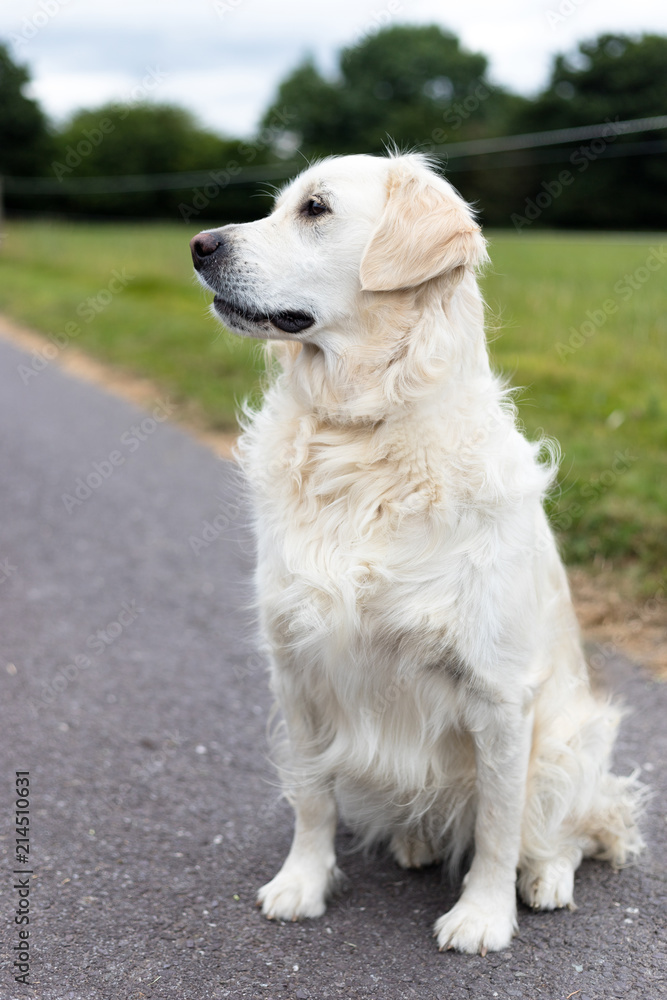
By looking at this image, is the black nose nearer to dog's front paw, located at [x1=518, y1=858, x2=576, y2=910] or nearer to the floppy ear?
the floppy ear

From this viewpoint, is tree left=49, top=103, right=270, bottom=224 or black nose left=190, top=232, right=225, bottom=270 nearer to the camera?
black nose left=190, top=232, right=225, bottom=270

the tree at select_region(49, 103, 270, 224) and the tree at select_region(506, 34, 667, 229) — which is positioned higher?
the tree at select_region(506, 34, 667, 229)

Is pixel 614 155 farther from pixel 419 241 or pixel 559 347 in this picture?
pixel 419 241

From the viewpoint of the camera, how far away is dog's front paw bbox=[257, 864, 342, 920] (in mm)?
2445

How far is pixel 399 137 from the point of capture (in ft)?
118

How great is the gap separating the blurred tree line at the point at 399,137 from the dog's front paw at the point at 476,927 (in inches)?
1011

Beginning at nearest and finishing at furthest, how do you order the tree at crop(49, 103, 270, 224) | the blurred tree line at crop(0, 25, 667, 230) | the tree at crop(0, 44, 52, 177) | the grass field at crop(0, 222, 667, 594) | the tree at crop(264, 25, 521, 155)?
the grass field at crop(0, 222, 667, 594) → the blurred tree line at crop(0, 25, 667, 230) → the tree at crop(0, 44, 52, 177) → the tree at crop(49, 103, 270, 224) → the tree at crop(264, 25, 521, 155)

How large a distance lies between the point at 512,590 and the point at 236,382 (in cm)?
610

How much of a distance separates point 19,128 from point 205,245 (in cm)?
3949

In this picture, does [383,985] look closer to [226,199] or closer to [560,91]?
[226,199]

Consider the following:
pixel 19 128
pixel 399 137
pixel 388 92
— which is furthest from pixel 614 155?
pixel 19 128

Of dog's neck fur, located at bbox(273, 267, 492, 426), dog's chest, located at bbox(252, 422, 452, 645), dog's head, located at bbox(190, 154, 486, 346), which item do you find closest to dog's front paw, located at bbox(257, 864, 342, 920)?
dog's chest, located at bbox(252, 422, 452, 645)

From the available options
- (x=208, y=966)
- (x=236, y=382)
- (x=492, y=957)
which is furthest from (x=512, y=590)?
(x=236, y=382)

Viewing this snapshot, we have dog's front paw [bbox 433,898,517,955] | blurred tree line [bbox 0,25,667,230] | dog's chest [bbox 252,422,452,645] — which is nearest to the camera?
dog's chest [bbox 252,422,452,645]
